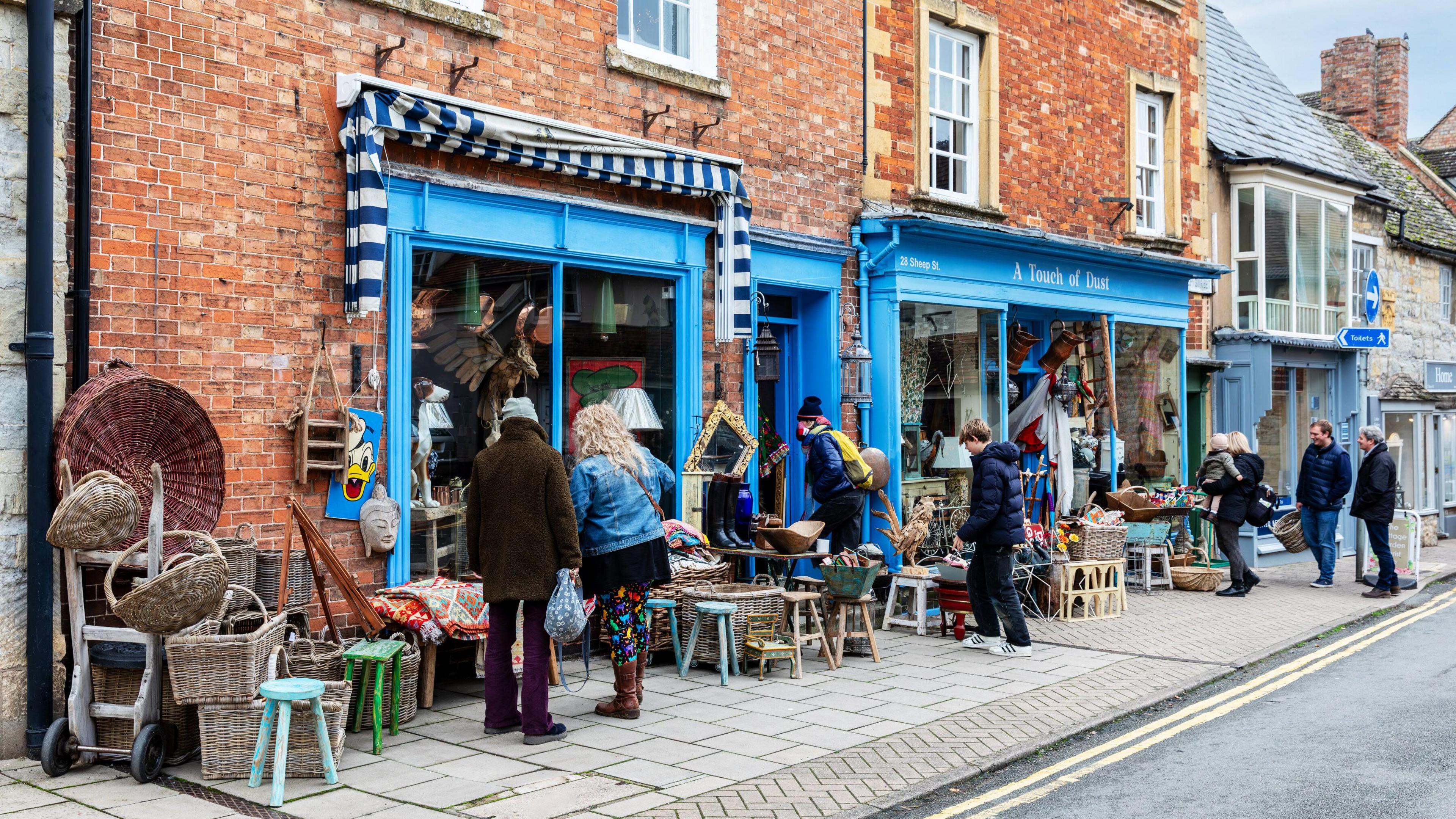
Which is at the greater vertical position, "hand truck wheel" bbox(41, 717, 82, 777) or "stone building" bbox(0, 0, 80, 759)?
"stone building" bbox(0, 0, 80, 759)

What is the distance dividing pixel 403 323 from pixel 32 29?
2709 mm

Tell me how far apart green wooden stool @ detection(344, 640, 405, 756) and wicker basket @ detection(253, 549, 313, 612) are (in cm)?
47

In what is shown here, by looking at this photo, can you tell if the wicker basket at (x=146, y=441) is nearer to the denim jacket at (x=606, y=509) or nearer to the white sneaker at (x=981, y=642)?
the denim jacket at (x=606, y=509)

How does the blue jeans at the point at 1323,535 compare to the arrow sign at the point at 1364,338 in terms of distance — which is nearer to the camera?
the blue jeans at the point at 1323,535

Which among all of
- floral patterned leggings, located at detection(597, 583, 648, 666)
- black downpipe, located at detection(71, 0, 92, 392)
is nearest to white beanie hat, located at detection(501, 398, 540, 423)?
floral patterned leggings, located at detection(597, 583, 648, 666)

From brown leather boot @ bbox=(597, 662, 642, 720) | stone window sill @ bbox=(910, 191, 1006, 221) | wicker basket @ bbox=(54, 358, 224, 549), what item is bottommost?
brown leather boot @ bbox=(597, 662, 642, 720)

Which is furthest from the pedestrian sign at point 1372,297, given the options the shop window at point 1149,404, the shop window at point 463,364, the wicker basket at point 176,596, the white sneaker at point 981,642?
the wicker basket at point 176,596

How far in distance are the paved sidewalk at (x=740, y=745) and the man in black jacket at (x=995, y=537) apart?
30 cm

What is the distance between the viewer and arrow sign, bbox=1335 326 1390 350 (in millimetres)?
16750

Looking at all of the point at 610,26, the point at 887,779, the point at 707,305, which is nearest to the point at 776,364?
the point at 707,305

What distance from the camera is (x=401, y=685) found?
700cm

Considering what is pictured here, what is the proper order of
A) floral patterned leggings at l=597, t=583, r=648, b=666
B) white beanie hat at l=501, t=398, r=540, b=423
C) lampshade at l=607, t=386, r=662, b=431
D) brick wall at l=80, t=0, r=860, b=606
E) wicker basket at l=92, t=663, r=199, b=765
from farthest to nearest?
lampshade at l=607, t=386, r=662, b=431 → floral patterned leggings at l=597, t=583, r=648, b=666 → white beanie hat at l=501, t=398, r=540, b=423 → brick wall at l=80, t=0, r=860, b=606 → wicker basket at l=92, t=663, r=199, b=765

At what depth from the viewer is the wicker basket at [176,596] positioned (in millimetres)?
5602

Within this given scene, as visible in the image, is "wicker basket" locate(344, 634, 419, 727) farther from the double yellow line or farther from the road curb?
the double yellow line
